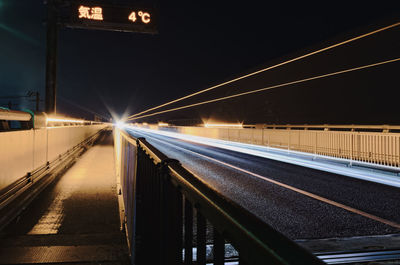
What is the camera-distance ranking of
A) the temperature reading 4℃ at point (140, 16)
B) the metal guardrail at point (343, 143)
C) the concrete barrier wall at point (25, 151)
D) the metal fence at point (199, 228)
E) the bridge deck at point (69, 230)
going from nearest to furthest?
1. the metal fence at point (199, 228)
2. the bridge deck at point (69, 230)
3. the concrete barrier wall at point (25, 151)
4. the metal guardrail at point (343, 143)
5. the temperature reading 4℃ at point (140, 16)

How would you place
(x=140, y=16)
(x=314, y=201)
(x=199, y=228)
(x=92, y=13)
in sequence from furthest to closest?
1. (x=140, y=16)
2. (x=92, y=13)
3. (x=314, y=201)
4. (x=199, y=228)

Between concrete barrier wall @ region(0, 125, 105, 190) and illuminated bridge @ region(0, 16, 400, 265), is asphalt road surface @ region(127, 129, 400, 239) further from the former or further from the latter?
concrete barrier wall @ region(0, 125, 105, 190)

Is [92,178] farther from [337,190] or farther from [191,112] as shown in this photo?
[191,112]

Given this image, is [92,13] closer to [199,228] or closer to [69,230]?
[69,230]

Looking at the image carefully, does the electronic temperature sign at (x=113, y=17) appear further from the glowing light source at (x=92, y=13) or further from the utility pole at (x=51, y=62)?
the utility pole at (x=51, y=62)

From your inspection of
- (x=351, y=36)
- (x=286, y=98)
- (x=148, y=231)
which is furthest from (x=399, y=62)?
(x=148, y=231)

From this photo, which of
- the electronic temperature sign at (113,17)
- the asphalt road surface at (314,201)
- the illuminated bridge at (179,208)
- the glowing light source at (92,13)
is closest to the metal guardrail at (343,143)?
the illuminated bridge at (179,208)

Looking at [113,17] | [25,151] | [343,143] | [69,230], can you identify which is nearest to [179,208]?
[69,230]

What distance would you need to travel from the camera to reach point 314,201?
6.62 meters

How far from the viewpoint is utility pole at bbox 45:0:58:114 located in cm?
1217

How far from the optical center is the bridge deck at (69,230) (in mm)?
3908

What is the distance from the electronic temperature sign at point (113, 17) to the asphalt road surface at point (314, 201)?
7.52m

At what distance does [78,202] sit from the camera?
6.52 metres

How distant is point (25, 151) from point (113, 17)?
8.95m
